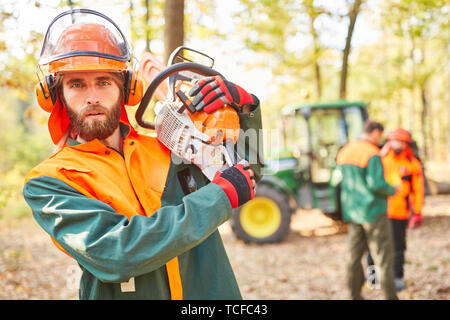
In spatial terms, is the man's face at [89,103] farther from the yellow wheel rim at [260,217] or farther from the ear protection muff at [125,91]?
the yellow wheel rim at [260,217]

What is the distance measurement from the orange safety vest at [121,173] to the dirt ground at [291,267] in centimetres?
380

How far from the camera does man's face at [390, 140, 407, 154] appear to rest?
5.25 m

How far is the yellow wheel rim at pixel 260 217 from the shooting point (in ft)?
24.1

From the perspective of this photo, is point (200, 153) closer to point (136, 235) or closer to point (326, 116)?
point (136, 235)

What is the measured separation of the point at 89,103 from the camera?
1.55m

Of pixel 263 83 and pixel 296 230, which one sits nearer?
pixel 296 230

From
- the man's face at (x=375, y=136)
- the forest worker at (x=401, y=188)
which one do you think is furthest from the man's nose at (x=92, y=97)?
the forest worker at (x=401, y=188)

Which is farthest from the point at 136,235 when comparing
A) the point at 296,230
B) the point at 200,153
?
the point at 296,230

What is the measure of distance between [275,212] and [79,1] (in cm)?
503

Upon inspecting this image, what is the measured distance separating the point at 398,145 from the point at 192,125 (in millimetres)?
4458

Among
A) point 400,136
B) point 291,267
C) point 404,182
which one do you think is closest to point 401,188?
point 404,182

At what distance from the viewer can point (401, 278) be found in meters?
5.06

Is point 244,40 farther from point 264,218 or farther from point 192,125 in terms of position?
point 192,125

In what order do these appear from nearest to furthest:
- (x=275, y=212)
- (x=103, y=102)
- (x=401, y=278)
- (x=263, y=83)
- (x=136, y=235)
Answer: (x=136, y=235) → (x=103, y=102) → (x=401, y=278) → (x=275, y=212) → (x=263, y=83)
